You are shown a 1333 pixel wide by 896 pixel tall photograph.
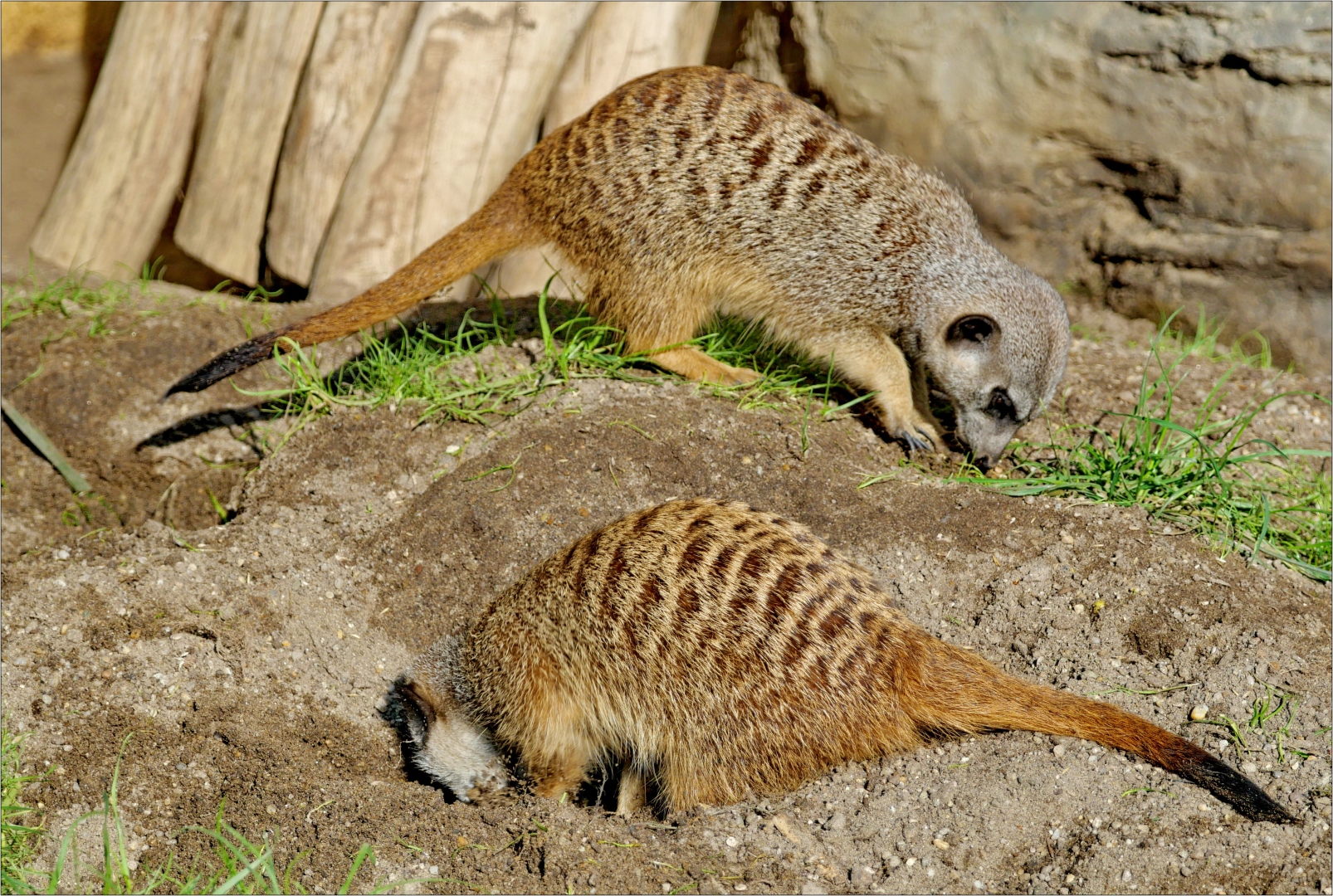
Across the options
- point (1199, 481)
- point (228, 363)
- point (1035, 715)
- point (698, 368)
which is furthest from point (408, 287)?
point (1199, 481)

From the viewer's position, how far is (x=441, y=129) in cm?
378

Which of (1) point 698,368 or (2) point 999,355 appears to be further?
(1) point 698,368

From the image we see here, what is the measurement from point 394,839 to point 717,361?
1788 mm

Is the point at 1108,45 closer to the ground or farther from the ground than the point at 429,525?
farther from the ground

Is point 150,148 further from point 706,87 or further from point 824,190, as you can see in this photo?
point 824,190

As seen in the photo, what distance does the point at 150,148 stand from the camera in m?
4.20

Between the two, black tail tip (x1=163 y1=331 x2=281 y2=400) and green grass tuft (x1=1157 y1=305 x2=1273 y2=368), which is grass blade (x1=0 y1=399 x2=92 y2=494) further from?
green grass tuft (x1=1157 y1=305 x2=1273 y2=368)

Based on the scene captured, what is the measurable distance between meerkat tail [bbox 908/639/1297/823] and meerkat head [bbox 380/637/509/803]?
931 mm

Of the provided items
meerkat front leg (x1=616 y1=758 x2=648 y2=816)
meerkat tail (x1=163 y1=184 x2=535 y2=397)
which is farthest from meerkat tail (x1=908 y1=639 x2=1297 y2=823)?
meerkat tail (x1=163 y1=184 x2=535 y2=397)

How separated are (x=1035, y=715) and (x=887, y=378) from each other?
4.54 feet

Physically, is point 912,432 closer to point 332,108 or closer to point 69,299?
point 332,108

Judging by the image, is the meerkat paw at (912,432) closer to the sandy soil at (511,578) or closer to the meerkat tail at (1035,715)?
the sandy soil at (511,578)

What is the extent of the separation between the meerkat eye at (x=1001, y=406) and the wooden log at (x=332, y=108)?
2371 millimetres

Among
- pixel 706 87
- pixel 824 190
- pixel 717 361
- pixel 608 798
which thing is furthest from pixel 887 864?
pixel 706 87
